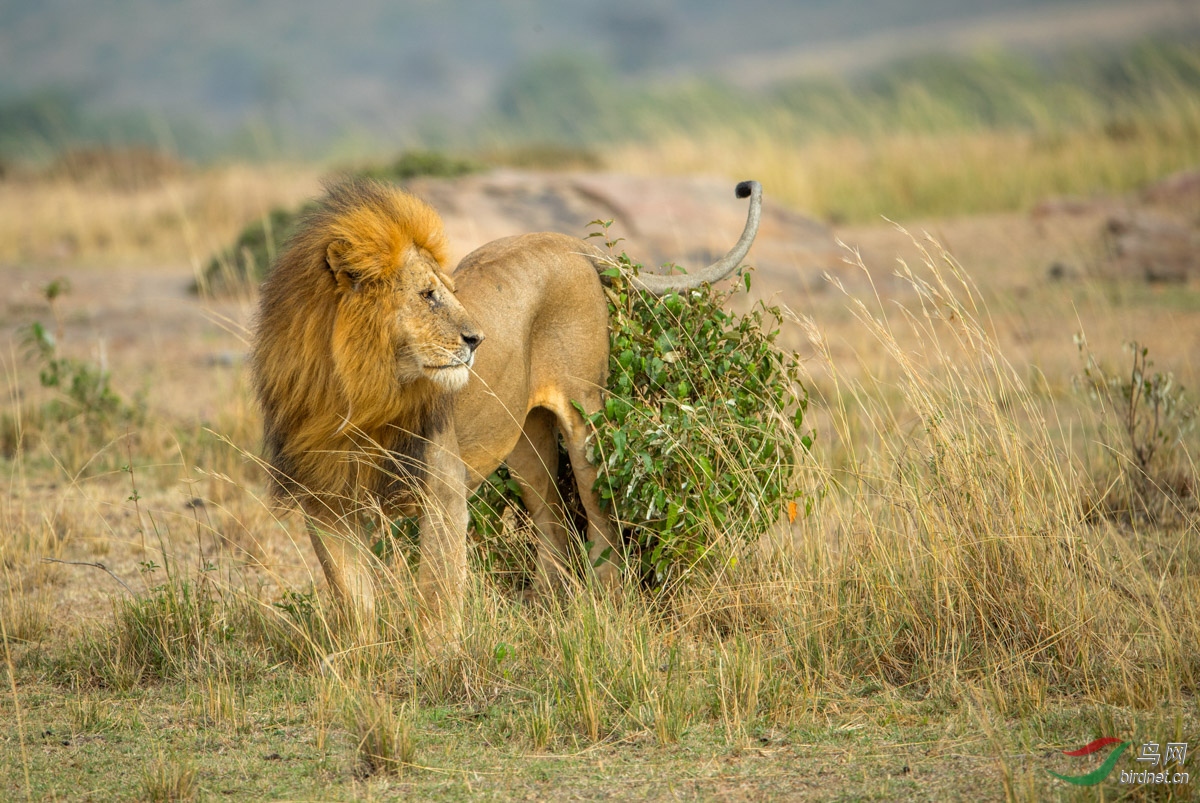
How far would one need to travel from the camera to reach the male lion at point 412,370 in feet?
13.0

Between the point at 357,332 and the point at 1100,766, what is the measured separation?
2511 mm

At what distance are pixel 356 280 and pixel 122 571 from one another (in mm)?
2346

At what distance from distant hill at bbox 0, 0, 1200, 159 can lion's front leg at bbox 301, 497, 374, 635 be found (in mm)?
73160

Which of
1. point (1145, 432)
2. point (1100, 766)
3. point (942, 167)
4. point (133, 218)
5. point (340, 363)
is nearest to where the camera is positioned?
point (1100, 766)

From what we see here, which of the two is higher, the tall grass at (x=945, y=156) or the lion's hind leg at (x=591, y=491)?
the tall grass at (x=945, y=156)

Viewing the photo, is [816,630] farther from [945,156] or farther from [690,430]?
[945,156]

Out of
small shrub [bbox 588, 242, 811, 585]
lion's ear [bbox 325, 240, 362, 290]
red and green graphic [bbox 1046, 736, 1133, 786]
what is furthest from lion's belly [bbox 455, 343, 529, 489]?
red and green graphic [bbox 1046, 736, 1133, 786]

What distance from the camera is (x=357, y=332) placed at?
3957 millimetres

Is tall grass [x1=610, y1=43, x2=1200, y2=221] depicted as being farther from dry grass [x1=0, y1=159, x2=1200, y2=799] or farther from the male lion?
the male lion

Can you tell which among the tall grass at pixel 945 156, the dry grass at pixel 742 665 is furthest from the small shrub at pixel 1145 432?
the tall grass at pixel 945 156

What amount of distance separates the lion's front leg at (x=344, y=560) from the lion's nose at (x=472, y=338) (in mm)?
738

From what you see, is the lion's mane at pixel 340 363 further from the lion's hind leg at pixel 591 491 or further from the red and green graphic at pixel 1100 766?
the red and green graphic at pixel 1100 766

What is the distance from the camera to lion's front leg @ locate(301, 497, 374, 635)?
13.9ft

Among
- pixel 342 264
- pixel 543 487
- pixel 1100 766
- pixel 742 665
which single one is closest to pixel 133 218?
pixel 543 487
